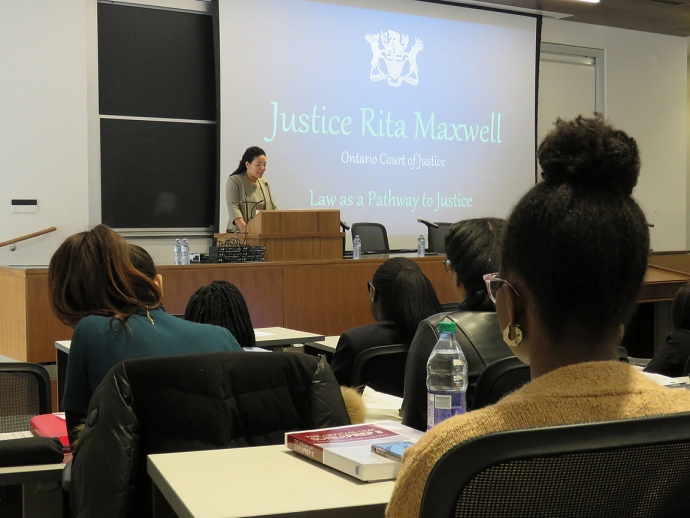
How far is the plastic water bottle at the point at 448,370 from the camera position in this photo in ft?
5.69

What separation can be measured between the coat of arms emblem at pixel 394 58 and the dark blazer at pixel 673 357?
549cm

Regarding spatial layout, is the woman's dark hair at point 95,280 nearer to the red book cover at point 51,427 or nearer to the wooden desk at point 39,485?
the red book cover at point 51,427

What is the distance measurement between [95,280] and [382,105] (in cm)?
625

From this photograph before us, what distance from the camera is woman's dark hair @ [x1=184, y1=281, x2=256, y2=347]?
8.82 ft

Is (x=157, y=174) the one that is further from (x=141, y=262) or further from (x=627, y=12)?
(x=627, y=12)

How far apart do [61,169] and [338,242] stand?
2720 mm

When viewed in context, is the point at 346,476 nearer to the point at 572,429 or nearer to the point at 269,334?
the point at 572,429

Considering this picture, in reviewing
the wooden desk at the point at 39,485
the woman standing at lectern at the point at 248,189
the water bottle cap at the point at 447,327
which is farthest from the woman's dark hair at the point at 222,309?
the woman standing at lectern at the point at 248,189

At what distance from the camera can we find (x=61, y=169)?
659cm

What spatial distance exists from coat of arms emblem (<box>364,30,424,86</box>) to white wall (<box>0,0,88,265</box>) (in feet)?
9.34

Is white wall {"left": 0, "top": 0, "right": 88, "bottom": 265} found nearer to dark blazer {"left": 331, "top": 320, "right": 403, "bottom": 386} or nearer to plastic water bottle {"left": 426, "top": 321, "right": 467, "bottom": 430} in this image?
dark blazer {"left": 331, "top": 320, "right": 403, "bottom": 386}

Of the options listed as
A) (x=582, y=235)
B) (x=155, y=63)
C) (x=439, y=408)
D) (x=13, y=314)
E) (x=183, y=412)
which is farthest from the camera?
(x=155, y=63)

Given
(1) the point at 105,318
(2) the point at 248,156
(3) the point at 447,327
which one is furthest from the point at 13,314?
(3) the point at 447,327

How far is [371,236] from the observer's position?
719 centimetres
